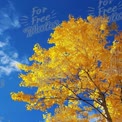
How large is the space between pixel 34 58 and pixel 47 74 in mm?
1480

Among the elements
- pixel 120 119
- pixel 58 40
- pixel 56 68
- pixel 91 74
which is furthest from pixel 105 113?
pixel 58 40

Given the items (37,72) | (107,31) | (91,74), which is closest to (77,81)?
(91,74)

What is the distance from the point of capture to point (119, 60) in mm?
→ 12961

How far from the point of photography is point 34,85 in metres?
13.0

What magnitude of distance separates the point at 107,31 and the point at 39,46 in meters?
3.41

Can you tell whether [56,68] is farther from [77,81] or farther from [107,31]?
[107,31]

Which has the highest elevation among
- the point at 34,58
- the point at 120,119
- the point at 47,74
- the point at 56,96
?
the point at 34,58

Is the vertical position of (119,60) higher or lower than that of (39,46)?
lower

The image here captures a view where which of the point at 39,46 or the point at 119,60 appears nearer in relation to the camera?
the point at 119,60

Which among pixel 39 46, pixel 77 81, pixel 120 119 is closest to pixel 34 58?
pixel 39 46

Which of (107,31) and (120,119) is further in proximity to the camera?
(107,31)

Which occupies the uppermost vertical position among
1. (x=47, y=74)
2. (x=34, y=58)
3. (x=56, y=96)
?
(x=34, y=58)

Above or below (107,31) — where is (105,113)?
below

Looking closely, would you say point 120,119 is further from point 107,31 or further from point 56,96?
point 107,31
